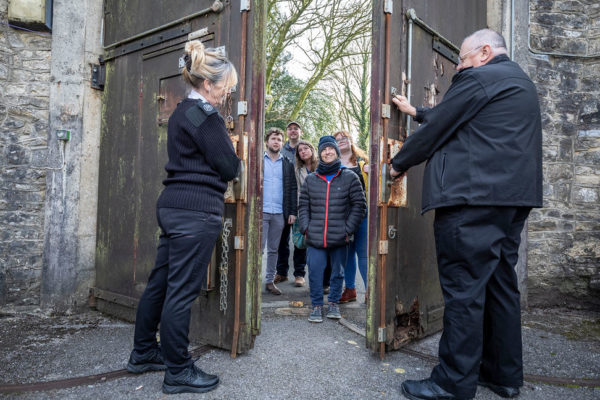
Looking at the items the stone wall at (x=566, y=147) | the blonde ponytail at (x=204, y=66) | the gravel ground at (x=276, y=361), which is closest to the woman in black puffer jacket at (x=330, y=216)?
the gravel ground at (x=276, y=361)

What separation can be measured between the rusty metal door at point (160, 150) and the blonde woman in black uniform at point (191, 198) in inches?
19.9

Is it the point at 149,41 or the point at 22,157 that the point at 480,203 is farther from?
the point at 22,157

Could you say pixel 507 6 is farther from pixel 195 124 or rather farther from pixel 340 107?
pixel 340 107

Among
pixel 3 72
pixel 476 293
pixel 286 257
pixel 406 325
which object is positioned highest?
pixel 3 72

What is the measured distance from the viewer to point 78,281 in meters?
4.32

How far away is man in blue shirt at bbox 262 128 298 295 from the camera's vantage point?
547 centimetres

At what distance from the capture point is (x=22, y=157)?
4.24 meters

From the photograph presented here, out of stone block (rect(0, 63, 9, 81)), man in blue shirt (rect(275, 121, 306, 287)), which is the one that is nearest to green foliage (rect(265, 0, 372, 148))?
man in blue shirt (rect(275, 121, 306, 287))

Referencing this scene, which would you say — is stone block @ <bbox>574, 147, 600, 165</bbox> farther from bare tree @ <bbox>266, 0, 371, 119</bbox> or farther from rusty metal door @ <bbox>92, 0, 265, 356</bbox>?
bare tree @ <bbox>266, 0, 371, 119</bbox>

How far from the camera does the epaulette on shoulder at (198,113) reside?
2.57m

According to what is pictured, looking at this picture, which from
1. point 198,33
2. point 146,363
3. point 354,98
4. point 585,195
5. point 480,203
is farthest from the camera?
point 354,98

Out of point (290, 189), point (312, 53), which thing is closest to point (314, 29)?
point (312, 53)

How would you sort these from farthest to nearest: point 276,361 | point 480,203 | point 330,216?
point 330,216 < point 276,361 < point 480,203

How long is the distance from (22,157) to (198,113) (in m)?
2.64
